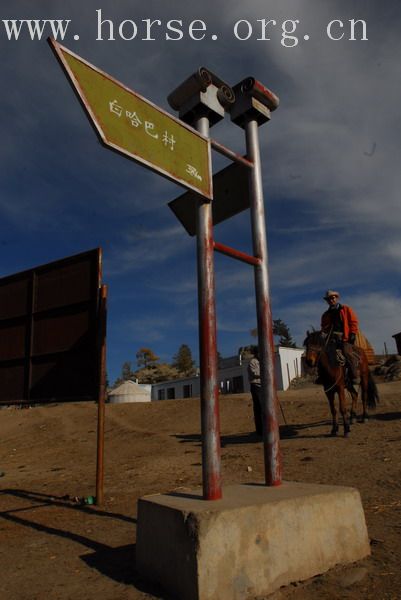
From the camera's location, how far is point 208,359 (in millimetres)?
3389

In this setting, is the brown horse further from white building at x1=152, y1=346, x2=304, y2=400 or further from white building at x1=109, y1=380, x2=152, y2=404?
white building at x1=109, y1=380, x2=152, y2=404

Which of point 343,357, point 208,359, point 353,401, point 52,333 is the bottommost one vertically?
point 353,401

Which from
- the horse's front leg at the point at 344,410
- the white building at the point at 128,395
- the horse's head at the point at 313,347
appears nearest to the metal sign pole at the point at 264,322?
the horse's front leg at the point at 344,410

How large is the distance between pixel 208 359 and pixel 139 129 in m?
1.82

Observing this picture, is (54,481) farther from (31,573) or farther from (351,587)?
(351,587)

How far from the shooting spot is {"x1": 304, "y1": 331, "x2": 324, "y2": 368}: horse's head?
9.50 meters

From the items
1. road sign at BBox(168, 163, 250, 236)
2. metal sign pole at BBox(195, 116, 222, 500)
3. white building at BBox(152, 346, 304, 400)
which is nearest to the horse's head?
road sign at BBox(168, 163, 250, 236)

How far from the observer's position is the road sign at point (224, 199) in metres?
4.30

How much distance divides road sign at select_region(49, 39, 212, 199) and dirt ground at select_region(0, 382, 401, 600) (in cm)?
301

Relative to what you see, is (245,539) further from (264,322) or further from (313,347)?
(313,347)

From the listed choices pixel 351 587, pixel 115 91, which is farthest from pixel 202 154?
pixel 351 587

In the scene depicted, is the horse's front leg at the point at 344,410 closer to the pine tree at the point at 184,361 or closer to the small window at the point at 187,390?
the small window at the point at 187,390

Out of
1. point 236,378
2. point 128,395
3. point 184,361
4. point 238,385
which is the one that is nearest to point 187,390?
point 236,378

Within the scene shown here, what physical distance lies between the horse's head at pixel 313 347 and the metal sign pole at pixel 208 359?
21.4 ft
